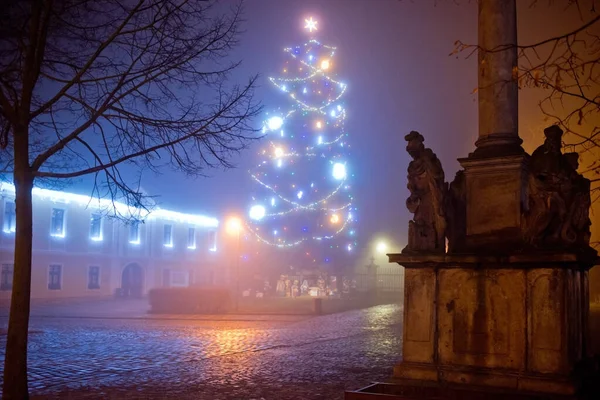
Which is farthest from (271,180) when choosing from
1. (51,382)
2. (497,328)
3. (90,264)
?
(497,328)

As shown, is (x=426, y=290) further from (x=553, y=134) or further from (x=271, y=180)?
(x=271, y=180)

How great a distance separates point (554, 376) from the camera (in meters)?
7.06

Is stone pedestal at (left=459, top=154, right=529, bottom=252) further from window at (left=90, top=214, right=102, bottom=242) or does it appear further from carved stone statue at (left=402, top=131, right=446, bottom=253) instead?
window at (left=90, top=214, right=102, bottom=242)

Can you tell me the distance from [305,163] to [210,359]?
2922 cm

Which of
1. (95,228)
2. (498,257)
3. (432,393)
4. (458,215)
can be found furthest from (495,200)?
(95,228)

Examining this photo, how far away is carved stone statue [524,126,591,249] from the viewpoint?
25.2 feet

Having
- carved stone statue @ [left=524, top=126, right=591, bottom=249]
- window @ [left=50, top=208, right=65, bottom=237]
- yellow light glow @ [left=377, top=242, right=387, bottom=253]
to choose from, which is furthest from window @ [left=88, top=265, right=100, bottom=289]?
carved stone statue @ [left=524, top=126, right=591, bottom=249]

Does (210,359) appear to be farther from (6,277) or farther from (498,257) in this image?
(6,277)

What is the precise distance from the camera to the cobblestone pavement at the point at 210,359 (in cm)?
926

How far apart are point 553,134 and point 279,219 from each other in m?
33.5

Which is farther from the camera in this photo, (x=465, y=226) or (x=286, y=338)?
(x=286, y=338)

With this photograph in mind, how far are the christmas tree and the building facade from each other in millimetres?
8363

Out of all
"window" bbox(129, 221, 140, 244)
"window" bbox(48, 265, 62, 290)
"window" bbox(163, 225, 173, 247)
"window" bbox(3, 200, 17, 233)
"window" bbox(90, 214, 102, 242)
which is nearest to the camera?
"window" bbox(3, 200, 17, 233)

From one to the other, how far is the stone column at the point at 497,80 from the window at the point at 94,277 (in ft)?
138
